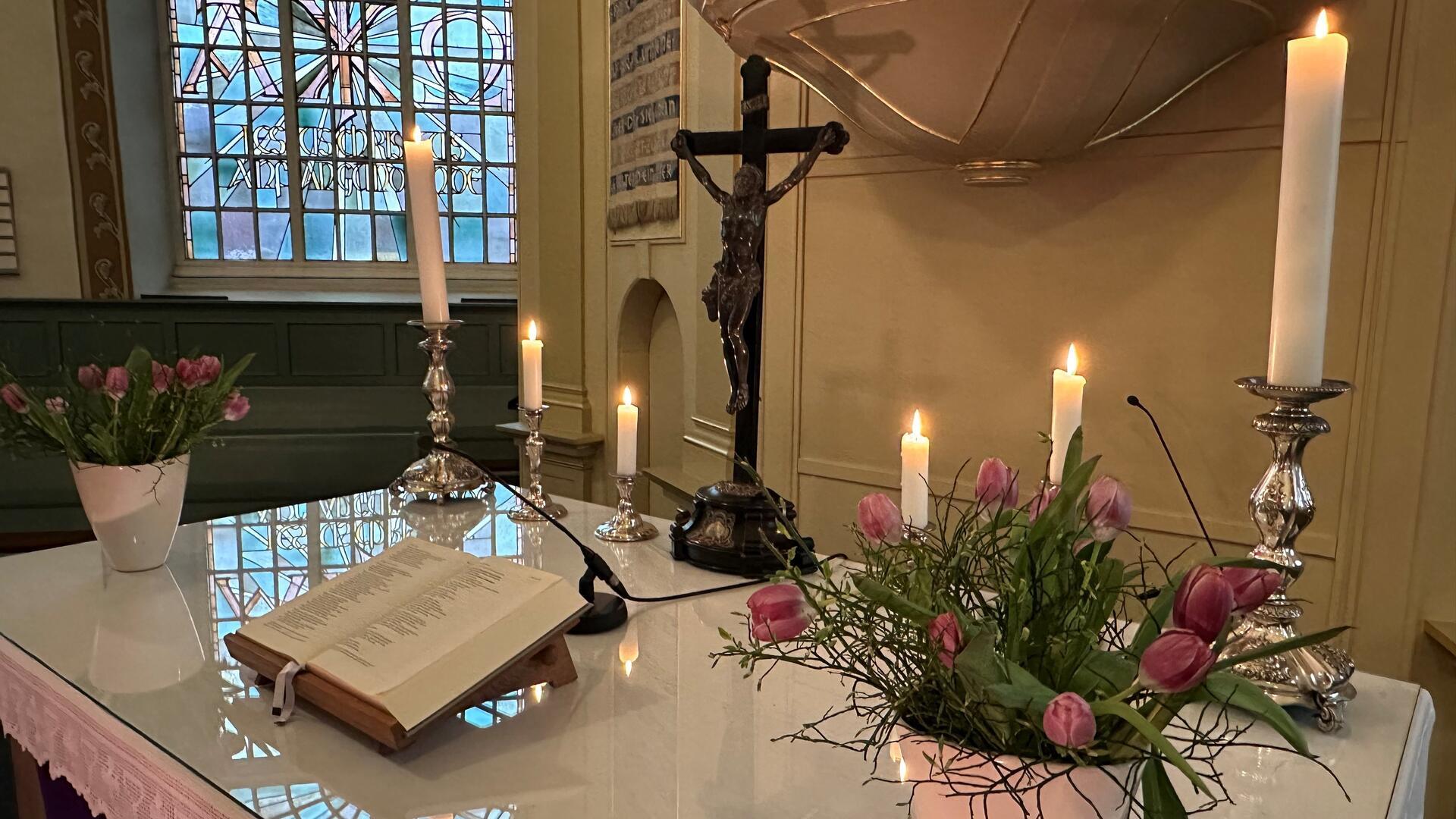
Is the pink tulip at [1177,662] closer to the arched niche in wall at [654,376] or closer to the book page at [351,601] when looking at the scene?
the book page at [351,601]

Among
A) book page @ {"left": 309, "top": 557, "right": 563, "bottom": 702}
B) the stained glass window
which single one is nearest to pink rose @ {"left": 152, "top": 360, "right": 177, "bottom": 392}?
book page @ {"left": 309, "top": 557, "right": 563, "bottom": 702}

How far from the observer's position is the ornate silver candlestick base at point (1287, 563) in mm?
1004

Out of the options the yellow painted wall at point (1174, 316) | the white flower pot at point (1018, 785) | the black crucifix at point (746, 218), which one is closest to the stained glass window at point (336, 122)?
the yellow painted wall at point (1174, 316)

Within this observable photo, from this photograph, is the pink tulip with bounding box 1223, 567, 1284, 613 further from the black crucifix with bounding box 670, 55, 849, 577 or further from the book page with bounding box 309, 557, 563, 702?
the black crucifix with bounding box 670, 55, 849, 577

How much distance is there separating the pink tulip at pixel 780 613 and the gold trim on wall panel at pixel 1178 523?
1.50 metres

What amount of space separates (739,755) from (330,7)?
22.0ft

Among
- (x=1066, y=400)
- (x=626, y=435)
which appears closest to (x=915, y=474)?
(x=1066, y=400)

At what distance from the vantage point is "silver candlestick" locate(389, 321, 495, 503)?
1921 millimetres

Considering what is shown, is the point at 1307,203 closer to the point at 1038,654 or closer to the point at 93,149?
the point at 1038,654

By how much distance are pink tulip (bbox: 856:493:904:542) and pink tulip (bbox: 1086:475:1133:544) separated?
14cm

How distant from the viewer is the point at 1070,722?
547 millimetres

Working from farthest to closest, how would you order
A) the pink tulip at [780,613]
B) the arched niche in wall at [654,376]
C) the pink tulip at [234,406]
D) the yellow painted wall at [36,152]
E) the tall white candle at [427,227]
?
1. the yellow painted wall at [36,152]
2. the arched niche in wall at [654,376]
3. the tall white candle at [427,227]
4. the pink tulip at [234,406]
5. the pink tulip at [780,613]

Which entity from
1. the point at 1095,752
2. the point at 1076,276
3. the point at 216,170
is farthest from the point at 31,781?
the point at 216,170

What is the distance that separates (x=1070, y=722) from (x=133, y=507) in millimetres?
1455
